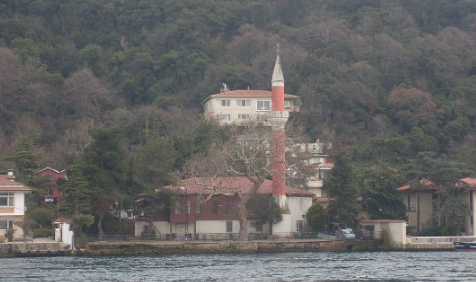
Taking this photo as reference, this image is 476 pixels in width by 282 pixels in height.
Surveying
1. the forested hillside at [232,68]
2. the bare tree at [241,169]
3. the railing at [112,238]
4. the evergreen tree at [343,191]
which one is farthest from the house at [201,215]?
the forested hillside at [232,68]

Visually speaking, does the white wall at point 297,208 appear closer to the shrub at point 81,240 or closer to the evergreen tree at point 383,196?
the evergreen tree at point 383,196

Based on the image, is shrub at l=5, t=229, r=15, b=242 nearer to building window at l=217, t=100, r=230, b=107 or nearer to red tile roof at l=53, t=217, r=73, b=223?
red tile roof at l=53, t=217, r=73, b=223

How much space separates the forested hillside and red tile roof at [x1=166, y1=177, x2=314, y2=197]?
5.50 metres

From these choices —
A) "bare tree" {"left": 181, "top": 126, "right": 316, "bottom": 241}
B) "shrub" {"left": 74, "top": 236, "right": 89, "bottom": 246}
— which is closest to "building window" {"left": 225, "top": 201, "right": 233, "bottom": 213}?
"bare tree" {"left": 181, "top": 126, "right": 316, "bottom": 241}

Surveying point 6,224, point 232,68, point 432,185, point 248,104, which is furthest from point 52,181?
point 232,68

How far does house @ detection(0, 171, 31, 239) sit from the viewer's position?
52.2 m

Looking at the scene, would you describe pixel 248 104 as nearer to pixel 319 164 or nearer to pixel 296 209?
pixel 319 164

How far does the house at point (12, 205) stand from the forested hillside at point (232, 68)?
11669 mm

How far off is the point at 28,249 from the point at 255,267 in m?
15.0

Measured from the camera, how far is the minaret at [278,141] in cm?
5675

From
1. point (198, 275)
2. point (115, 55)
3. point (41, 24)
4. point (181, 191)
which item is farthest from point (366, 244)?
point (41, 24)

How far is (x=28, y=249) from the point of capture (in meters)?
48.8

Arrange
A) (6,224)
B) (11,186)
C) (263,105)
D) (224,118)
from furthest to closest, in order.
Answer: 1. (263,105)
2. (224,118)
3. (6,224)
4. (11,186)

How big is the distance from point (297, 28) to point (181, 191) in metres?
57.6
